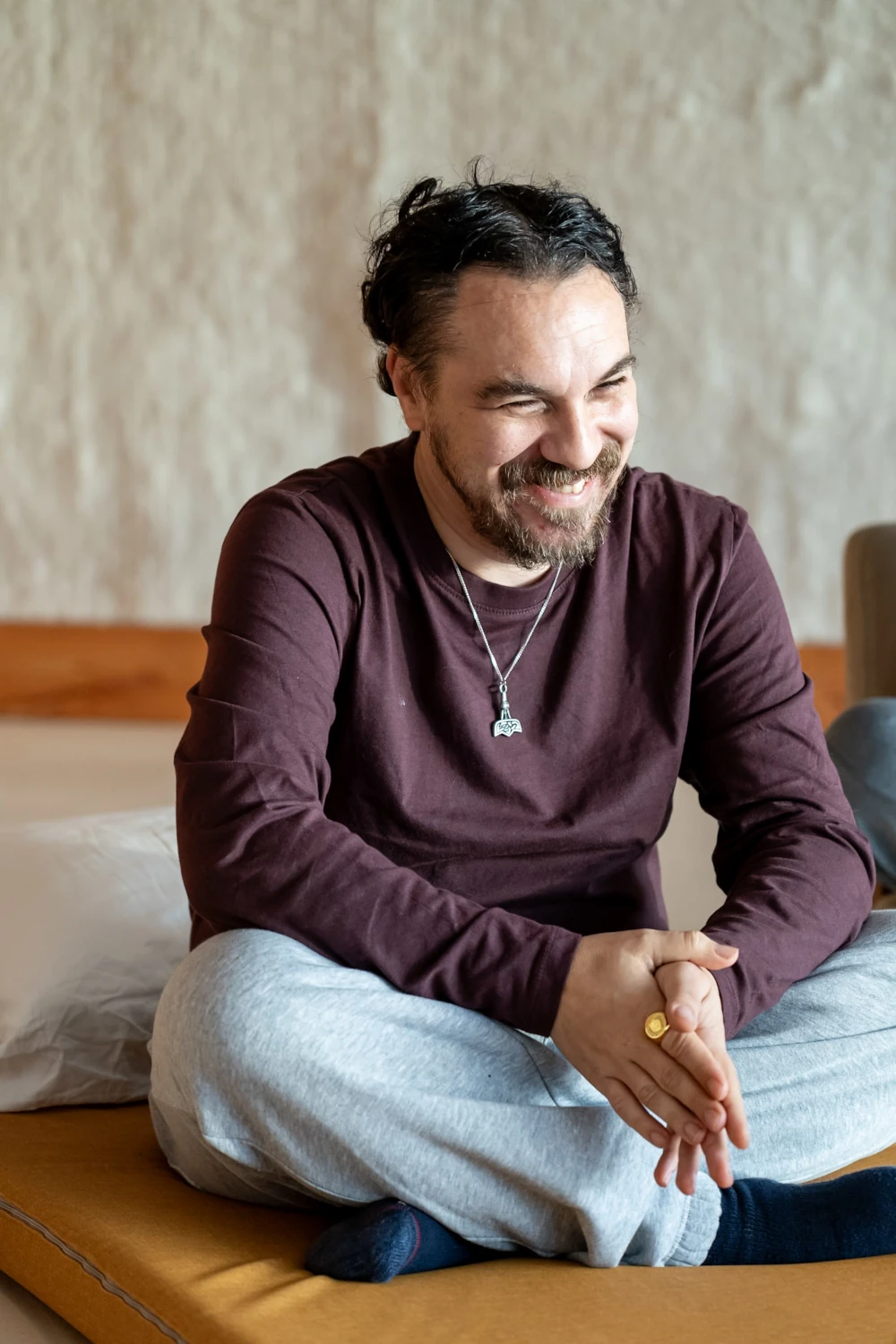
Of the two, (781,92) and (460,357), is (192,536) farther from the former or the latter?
(460,357)

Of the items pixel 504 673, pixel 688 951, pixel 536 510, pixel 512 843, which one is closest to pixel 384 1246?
pixel 688 951

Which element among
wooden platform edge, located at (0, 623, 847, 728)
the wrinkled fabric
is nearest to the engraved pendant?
the wrinkled fabric

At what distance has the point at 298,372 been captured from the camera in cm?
404

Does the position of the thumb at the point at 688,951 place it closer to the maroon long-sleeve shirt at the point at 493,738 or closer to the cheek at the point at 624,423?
the maroon long-sleeve shirt at the point at 493,738

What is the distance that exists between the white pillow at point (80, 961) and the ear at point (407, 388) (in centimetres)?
70

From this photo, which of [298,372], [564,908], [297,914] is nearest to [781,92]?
[298,372]

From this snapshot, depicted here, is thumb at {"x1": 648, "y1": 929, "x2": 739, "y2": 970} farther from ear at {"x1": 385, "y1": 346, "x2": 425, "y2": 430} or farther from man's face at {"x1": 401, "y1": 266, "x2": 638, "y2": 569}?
ear at {"x1": 385, "y1": 346, "x2": 425, "y2": 430}

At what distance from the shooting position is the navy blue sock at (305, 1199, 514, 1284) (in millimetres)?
1200

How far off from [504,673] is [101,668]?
2827 mm

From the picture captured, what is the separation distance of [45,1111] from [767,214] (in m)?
2.99

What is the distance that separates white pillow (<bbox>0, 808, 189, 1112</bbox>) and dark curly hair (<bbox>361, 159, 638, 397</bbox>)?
763 mm

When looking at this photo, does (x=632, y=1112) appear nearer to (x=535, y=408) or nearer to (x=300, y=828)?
(x=300, y=828)

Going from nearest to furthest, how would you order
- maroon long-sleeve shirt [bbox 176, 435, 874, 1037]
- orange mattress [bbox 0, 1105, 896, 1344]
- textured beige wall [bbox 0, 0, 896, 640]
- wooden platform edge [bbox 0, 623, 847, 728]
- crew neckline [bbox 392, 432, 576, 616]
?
orange mattress [bbox 0, 1105, 896, 1344], maroon long-sleeve shirt [bbox 176, 435, 874, 1037], crew neckline [bbox 392, 432, 576, 616], textured beige wall [bbox 0, 0, 896, 640], wooden platform edge [bbox 0, 623, 847, 728]

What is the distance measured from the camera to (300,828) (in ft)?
Result: 4.48
